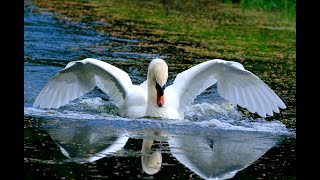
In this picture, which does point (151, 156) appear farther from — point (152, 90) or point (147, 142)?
point (152, 90)

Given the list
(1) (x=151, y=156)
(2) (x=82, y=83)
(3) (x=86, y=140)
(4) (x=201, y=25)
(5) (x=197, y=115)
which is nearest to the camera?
(1) (x=151, y=156)

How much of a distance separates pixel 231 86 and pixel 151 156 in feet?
10.5

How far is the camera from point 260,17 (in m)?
20.4

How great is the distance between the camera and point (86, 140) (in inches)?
314

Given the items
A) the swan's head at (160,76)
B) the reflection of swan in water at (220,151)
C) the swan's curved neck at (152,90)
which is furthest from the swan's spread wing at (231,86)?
the reflection of swan in water at (220,151)

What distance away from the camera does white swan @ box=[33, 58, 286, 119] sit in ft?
32.1

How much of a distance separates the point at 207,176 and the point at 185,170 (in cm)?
21

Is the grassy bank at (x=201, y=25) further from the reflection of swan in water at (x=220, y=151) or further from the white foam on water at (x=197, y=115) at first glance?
the reflection of swan in water at (x=220, y=151)

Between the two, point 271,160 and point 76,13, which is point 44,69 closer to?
point 271,160

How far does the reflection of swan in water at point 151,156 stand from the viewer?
6807 millimetres

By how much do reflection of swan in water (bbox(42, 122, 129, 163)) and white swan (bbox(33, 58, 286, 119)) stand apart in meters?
1.18

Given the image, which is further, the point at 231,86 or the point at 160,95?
the point at 231,86

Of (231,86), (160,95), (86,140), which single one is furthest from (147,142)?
(231,86)

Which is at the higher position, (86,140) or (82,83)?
(86,140)
